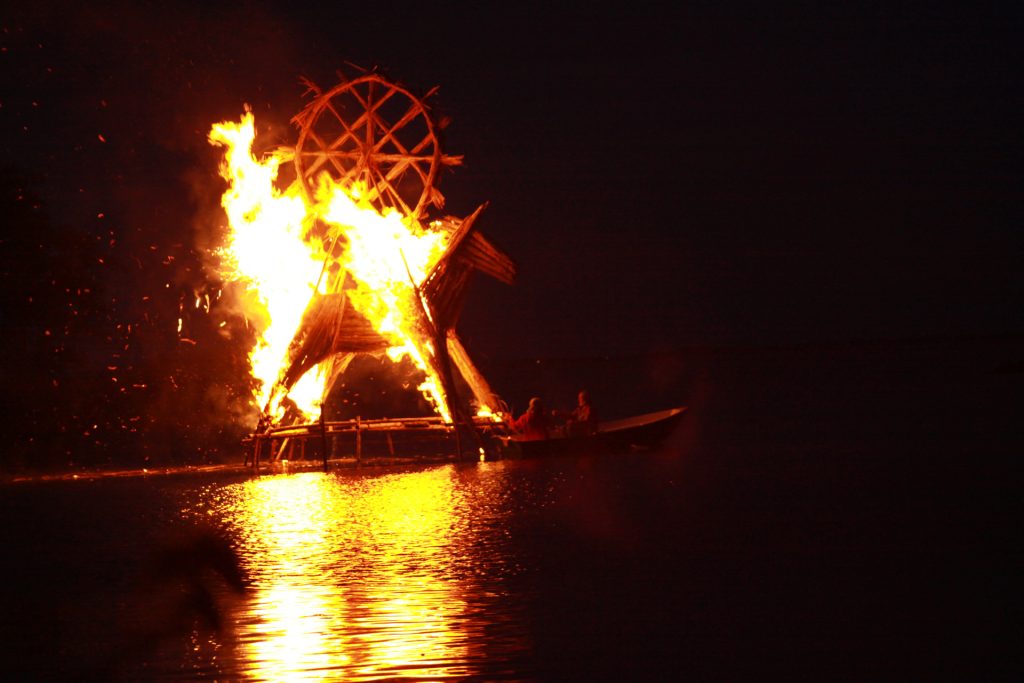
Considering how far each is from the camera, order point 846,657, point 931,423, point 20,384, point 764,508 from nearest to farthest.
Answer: point 846,657 → point 764,508 → point 20,384 → point 931,423

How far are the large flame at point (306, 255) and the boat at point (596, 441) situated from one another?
1885mm

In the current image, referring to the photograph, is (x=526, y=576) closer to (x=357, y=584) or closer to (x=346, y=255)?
(x=357, y=584)

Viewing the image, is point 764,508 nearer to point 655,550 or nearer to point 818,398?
point 655,550

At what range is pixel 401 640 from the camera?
476 inches

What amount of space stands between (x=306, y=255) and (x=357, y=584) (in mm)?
20195

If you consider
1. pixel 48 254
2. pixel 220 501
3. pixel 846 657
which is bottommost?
pixel 846 657

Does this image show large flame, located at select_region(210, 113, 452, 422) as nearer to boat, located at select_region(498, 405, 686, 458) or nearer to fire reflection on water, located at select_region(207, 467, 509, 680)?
boat, located at select_region(498, 405, 686, 458)

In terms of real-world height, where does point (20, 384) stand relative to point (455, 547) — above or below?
above

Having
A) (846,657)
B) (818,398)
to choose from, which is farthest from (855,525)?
(818,398)

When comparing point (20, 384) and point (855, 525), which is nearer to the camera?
point (855, 525)

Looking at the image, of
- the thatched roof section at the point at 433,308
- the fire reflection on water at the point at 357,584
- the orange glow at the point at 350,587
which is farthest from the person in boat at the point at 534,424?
the orange glow at the point at 350,587

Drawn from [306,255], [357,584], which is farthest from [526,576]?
[306,255]

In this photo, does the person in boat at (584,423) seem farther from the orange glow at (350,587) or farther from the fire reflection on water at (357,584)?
the orange glow at (350,587)

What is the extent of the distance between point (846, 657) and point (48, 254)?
30.5 meters
